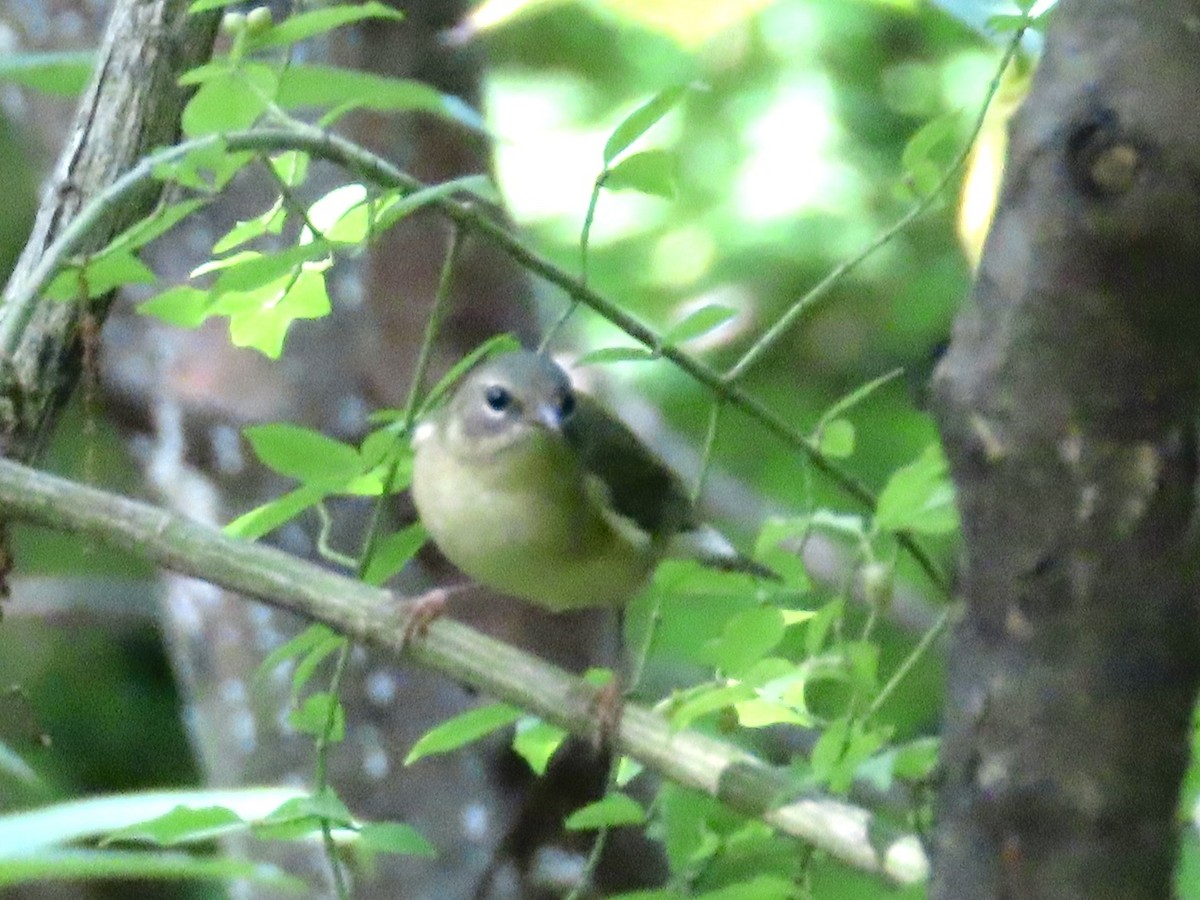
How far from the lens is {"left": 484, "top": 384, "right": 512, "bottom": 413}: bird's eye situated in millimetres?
2111

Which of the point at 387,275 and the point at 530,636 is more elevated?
the point at 387,275

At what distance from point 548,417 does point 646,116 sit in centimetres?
94

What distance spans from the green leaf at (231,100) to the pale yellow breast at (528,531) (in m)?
0.80

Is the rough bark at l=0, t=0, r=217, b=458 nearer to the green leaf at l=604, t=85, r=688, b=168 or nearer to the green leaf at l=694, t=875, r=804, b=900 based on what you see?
the green leaf at l=604, t=85, r=688, b=168

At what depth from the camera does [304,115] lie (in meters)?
2.50

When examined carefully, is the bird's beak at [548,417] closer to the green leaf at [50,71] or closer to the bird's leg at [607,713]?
the bird's leg at [607,713]

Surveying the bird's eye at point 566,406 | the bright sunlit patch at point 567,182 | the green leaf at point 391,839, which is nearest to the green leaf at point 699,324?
the green leaf at point 391,839

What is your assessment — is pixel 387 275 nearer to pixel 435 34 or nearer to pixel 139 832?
pixel 435 34

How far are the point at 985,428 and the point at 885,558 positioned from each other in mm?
1070

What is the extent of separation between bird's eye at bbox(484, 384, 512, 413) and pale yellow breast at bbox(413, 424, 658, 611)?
9 cm

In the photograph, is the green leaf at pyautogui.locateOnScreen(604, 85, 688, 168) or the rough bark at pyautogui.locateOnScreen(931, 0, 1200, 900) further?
the green leaf at pyautogui.locateOnScreen(604, 85, 688, 168)

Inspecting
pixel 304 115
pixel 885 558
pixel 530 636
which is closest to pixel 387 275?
pixel 304 115

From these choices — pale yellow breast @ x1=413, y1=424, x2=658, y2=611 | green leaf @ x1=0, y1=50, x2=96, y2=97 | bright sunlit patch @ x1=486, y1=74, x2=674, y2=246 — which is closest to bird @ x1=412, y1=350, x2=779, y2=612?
pale yellow breast @ x1=413, y1=424, x2=658, y2=611

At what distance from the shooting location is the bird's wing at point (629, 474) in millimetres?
2051
